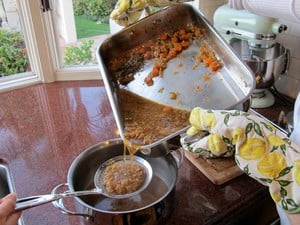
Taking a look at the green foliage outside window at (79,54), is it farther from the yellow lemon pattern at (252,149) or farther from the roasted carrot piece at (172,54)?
the yellow lemon pattern at (252,149)

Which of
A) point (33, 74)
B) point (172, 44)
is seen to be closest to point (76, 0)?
point (33, 74)

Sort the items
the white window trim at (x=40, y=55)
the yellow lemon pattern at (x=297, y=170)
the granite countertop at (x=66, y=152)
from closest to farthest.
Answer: the yellow lemon pattern at (x=297, y=170) < the granite countertop at (x=66, y=152) < the white window trim at (x=40, y=55)

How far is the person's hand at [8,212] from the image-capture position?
0.47 metres

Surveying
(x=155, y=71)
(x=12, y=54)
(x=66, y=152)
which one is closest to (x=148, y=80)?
(x=155, y=71)

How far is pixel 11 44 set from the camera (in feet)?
3.58

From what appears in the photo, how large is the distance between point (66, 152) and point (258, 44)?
0.55 meters

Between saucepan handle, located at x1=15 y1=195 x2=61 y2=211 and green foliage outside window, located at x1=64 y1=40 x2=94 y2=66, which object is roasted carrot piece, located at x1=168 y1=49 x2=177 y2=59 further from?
saucepan handle, located at x1=15 y1=195 x2=61 y2=211

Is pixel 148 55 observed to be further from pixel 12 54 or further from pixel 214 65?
pixel 12 54

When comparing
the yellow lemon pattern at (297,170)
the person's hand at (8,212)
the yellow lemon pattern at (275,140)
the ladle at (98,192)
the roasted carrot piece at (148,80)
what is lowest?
the ladle at (98,192)

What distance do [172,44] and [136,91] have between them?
18 centimetres

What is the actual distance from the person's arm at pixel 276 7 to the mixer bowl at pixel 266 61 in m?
0.28

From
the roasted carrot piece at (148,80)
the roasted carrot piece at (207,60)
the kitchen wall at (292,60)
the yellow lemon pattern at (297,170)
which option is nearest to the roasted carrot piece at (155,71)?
the roasted carrot piece at (148,80)

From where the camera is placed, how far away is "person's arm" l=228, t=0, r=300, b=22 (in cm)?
47

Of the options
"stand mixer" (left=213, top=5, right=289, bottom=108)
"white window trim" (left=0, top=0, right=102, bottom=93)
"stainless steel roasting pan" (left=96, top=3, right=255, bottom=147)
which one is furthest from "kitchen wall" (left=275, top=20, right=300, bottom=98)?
"white window trim" (left=0, top=0, right=102, bottom=93)
